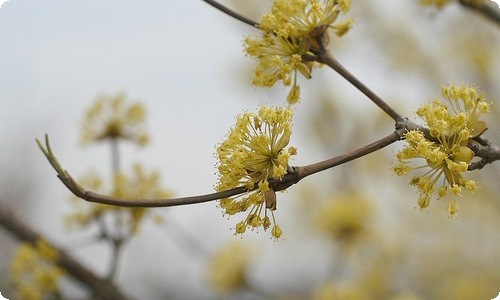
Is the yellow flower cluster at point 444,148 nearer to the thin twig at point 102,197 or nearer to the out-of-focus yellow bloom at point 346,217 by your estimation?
the thin twig at point 102,197

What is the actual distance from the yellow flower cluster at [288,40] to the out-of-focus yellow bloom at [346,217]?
2809 mm

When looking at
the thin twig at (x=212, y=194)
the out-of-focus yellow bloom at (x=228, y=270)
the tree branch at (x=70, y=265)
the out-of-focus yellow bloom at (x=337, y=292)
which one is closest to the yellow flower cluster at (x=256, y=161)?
the thin twig at (x=212, y=194)

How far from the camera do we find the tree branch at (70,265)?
7.93 ft

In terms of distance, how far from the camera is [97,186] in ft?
9.05

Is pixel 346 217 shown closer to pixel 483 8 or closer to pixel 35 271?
pixel 35 271

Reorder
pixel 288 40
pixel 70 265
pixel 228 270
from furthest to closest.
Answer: pixel 228 270
pixel 70 265
pixel 288 40

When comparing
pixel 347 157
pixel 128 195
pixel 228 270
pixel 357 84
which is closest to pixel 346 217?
pixel 228 270

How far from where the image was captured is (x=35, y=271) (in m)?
2.56

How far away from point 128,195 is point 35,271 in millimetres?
445

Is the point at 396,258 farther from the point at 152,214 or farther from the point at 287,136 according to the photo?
the point at 287,136

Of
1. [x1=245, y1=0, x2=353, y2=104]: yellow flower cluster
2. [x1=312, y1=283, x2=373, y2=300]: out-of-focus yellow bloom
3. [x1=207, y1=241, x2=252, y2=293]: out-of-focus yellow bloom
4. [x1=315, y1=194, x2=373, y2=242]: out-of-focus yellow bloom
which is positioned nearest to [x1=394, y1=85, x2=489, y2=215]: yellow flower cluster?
[x1=245, y1=0, x2=353, y2=104]: yellow flower cluster

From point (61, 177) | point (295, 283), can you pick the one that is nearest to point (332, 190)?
point (295, 283)

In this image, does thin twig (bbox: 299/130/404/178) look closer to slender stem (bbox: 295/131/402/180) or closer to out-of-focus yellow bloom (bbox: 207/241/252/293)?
slender stem (bbox: 295/131/402/180)

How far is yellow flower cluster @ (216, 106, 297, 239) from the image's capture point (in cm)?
125
